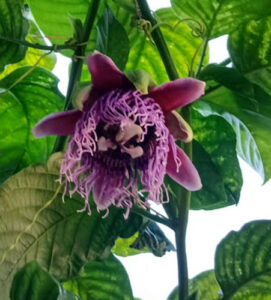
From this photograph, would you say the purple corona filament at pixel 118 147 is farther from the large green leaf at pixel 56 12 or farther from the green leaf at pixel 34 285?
the large green leaf at pixel 56 12

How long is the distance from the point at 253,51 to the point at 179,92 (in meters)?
0.16

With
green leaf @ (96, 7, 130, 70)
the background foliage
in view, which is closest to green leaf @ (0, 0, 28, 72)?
the background foliage

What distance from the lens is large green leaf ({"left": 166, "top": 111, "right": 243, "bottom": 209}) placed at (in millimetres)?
668

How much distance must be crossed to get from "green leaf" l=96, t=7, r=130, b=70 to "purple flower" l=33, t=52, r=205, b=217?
0.31ft

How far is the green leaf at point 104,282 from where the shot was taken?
2.36ft

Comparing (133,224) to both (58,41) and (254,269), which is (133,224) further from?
(58,41)

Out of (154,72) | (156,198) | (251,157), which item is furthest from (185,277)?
(154,72)

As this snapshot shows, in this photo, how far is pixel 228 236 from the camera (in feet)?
2.20

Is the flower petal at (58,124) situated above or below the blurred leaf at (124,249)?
above

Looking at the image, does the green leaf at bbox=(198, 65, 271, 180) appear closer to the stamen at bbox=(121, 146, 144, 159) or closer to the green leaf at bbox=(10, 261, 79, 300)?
the stamen at bbox=(121, 146, 144, 159)

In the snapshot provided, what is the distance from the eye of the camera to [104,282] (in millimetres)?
730

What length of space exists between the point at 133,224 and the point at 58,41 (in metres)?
0.26

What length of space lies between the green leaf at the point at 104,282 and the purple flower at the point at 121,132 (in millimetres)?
169

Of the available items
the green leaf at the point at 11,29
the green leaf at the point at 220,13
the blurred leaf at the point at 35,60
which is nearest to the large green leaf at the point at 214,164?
the green leaf at the point at 220,13
